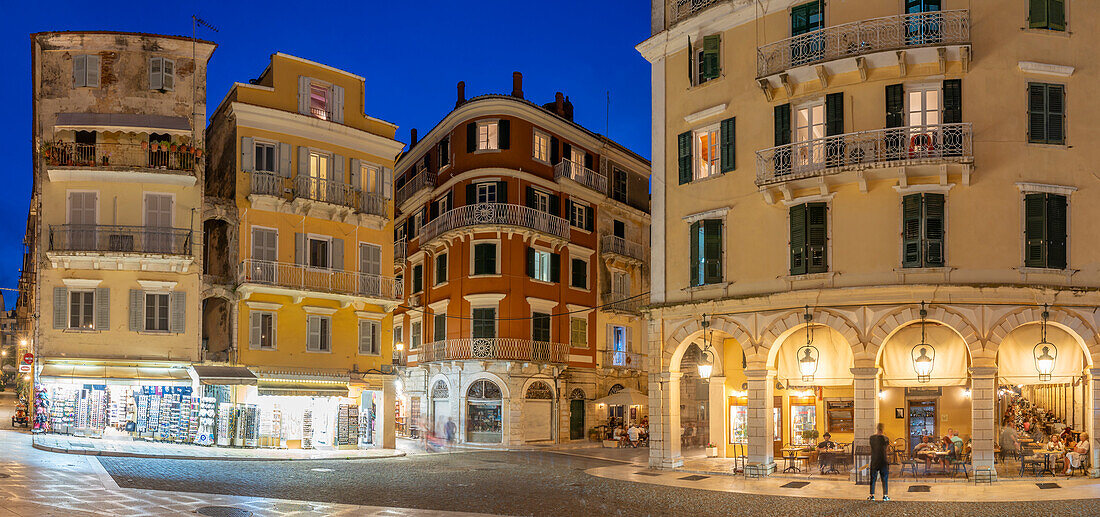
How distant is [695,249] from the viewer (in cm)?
2764

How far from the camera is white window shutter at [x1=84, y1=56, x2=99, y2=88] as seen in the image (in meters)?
33.3

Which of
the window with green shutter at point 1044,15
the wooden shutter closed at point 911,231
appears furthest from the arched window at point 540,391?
the window with green shutter at point 1044,15

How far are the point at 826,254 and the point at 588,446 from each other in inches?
822

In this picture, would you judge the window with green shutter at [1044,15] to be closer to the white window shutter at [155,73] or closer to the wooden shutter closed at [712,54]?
the wooden shutter closed at [712,54]

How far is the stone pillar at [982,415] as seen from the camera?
22.4 meters

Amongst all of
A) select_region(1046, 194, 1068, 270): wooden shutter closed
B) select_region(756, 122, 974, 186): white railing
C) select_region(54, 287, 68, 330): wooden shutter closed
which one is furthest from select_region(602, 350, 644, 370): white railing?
select_region(1046, 194, 1068, 270): wooden shutter closed

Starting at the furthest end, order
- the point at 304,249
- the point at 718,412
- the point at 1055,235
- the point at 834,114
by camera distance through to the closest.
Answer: the point at 304,249 → the point at 718,412 → the point at 834,114 → the point at 1055,235

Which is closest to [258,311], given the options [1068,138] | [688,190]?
[688,190]

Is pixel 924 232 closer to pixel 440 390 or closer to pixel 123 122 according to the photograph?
pixel 440 390

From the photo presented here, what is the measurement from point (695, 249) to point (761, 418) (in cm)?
558

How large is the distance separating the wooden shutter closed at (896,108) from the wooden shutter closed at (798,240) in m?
3.21

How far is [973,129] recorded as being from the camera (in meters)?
23.1

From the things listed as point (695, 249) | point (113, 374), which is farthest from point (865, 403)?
point (113, 374)

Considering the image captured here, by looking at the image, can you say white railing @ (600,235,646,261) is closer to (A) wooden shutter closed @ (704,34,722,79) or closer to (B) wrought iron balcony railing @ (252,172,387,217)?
(B) wrought iron balcony railing @ (252,172,387,217)
